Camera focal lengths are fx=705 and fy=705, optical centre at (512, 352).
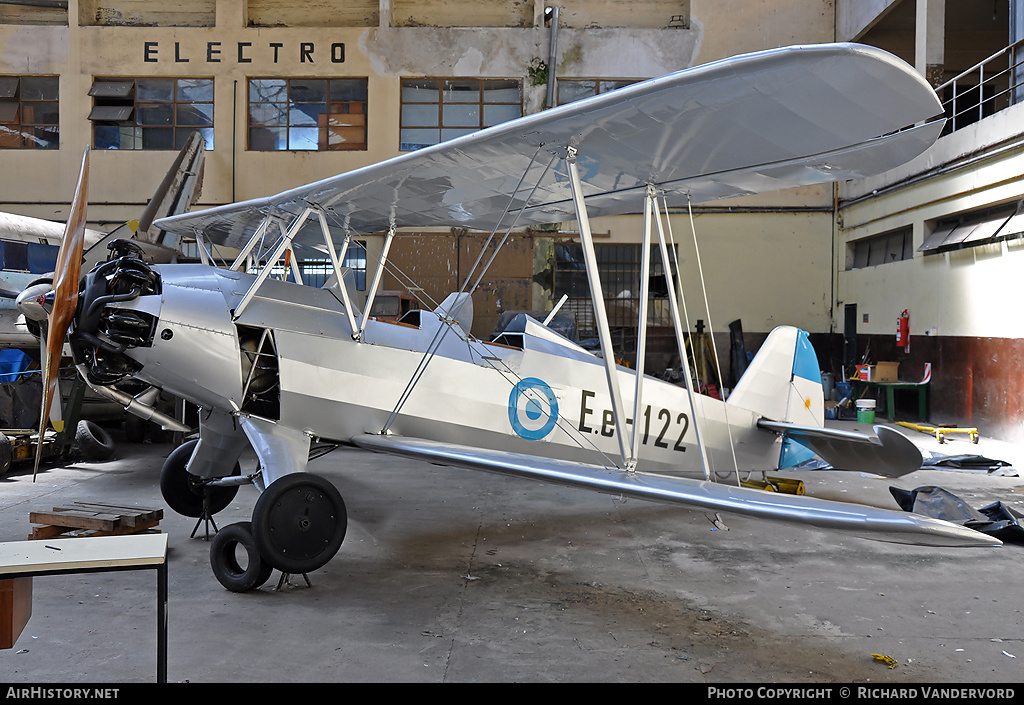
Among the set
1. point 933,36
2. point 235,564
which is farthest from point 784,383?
point 933,36

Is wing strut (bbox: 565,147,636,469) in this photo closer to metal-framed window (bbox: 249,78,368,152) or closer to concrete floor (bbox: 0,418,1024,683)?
concrete floor (bbox: 0,418,1024,683)

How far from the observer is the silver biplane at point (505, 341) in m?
3.03

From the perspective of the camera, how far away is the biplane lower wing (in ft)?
8.26

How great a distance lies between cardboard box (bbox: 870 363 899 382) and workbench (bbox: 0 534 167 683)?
12890 mm

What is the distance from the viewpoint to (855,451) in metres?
5.07

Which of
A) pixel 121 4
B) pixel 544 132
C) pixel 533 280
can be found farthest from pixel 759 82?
pixel 121 4

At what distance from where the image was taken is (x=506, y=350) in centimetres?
528

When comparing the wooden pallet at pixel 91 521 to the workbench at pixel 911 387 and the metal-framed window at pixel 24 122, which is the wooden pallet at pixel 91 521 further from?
the metal-framed window at pixel 24 122

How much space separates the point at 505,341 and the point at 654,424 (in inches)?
53.0

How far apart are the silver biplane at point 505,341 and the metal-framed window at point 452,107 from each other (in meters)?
10.5

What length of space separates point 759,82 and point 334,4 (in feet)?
52.4

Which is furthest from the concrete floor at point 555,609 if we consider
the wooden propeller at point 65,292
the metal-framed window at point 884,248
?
the metal-framed window at point 884,248

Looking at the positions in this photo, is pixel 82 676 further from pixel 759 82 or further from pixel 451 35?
pixel 451 35

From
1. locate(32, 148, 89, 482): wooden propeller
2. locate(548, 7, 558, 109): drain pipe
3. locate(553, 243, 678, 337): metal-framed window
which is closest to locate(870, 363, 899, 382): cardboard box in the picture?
locate(553, 243, 678, 337): metal-framed window
